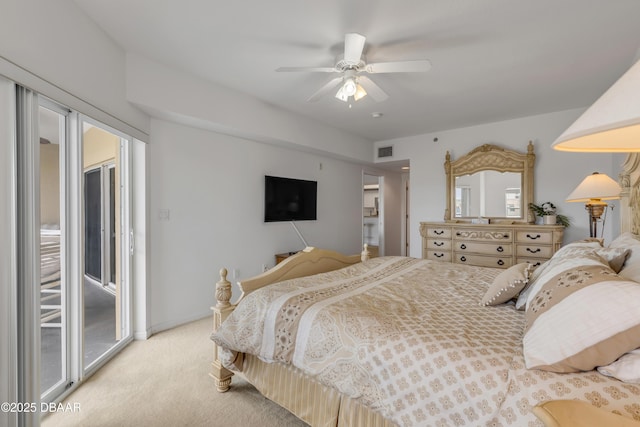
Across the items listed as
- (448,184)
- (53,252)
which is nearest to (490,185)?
(448,184)

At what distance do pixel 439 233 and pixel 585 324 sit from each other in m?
3.40

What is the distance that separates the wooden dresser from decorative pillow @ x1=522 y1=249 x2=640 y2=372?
2.85 metres

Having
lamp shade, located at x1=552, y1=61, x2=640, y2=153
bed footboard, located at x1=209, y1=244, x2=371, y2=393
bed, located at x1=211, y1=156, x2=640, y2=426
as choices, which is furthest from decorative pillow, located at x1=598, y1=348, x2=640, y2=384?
bed footboard, located at x1=209, y1=244, x2=371, y2=393

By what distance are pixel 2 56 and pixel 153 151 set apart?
5.23ft

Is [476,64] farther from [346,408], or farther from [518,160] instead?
[346,408]

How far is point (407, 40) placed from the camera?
2.19 meters

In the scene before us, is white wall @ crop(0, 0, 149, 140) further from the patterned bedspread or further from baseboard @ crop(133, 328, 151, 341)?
Answer: baseboard @ crop(133, 328, 151, 341)

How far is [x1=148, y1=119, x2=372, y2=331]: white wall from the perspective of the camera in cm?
301

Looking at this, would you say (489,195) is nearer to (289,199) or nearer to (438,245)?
(438,245)

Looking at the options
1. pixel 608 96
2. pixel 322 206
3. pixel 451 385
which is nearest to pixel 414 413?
pixel 451 385

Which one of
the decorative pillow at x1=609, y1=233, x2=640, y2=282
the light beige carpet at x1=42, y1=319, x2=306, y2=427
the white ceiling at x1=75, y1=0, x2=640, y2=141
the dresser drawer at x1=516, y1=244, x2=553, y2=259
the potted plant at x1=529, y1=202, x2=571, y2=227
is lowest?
the light beige carpet at x1=42, y1=319, x2=306, y2=427

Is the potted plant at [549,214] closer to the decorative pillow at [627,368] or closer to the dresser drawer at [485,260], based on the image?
the dresser drawer at [485,260]

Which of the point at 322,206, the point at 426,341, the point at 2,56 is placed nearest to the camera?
the point at 426,341

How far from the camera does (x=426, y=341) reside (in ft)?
3.91
